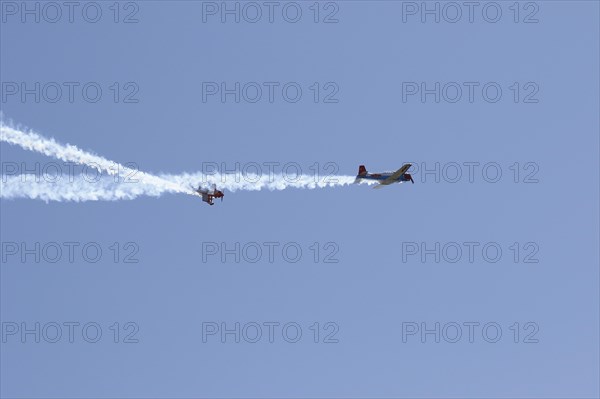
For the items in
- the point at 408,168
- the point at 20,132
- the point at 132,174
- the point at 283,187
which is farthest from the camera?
the point at 408,168

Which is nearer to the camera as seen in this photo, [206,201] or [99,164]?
[99,164]

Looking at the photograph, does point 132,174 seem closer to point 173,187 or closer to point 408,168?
point 173,187

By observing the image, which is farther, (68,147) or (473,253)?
(473,253)

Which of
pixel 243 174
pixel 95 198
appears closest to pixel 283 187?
pixel 243 174

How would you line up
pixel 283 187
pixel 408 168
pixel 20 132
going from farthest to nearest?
pixel 408 168
pixel 283 187
pixel 20 132

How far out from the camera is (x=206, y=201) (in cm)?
9619

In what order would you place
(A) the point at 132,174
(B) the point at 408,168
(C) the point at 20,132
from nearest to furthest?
(C) the point at 20,132 < (A) the point at 132,174 < (B) the point at 408,168

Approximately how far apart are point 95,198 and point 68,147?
18.9ft

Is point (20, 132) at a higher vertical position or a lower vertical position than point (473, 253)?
higher

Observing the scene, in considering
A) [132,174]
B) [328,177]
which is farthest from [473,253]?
[132,174]

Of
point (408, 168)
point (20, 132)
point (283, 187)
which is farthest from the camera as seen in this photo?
point (408, 168)

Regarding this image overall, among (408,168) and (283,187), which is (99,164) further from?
(408,168)

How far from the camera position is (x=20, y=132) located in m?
80.2

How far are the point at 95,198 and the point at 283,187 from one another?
1673cm
